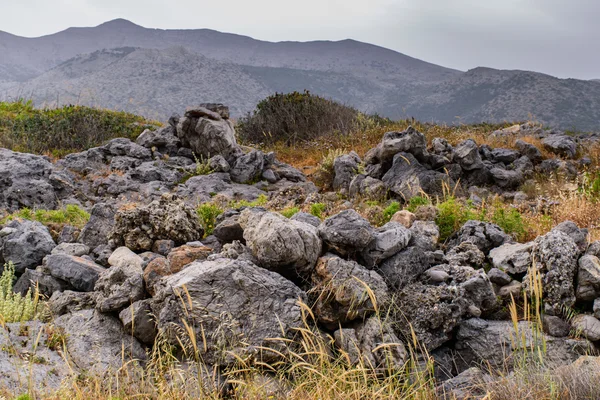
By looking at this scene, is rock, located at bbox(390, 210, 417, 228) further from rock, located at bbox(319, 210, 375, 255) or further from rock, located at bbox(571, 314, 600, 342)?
rock, located at bbox(571, 314, 600, 342)

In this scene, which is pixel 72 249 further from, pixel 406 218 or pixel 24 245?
pixel 406 218

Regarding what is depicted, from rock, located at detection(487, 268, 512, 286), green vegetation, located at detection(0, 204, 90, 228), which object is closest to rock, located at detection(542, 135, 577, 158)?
rock, located at detection(487, 268, 512, 286)

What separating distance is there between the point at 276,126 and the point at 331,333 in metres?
14.6

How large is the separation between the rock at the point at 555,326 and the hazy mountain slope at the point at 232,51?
6472cm

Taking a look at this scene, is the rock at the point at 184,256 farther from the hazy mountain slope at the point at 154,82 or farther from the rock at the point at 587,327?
the hazy mountain slope at the point at 154,82

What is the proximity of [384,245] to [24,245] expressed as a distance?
455 centimetres

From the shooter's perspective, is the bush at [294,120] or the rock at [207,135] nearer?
the rock at [207,135]

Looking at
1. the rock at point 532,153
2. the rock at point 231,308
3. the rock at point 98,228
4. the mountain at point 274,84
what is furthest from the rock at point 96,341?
the mountain at point 274,84

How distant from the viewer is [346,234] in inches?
188

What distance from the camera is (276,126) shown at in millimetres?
18234

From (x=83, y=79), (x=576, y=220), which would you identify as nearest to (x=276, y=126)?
(x=576, y=220)

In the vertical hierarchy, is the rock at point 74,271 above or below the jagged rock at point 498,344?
below

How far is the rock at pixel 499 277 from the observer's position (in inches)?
187

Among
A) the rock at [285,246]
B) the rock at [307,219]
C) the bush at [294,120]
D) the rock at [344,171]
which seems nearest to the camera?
the rock at [285,246]
